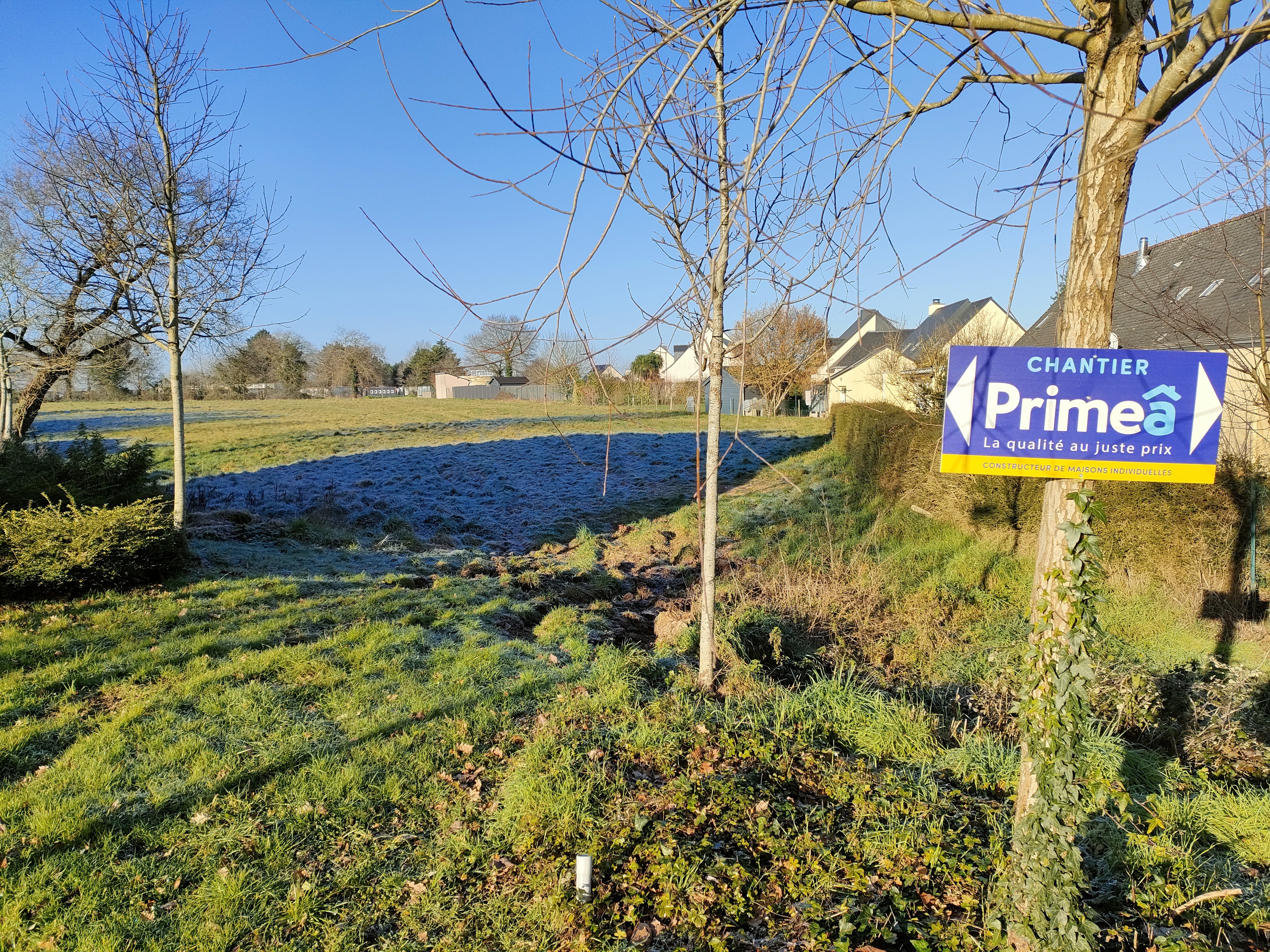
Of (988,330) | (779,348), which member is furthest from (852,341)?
(988,330)

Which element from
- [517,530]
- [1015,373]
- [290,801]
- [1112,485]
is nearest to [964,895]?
[1015,373]

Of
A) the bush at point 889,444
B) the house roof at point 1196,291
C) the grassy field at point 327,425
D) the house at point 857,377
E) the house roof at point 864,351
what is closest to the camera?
the house roof at point 1196,291

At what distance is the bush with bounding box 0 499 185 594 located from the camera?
231 inches

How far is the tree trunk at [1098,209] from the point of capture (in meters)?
2.08

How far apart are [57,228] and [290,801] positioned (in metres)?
8.87

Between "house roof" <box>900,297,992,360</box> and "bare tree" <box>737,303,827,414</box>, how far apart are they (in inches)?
687

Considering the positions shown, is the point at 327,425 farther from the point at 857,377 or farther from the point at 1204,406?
the point at 857,377

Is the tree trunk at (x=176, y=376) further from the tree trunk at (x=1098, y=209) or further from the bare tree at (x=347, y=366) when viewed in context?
the bare tree at (x=347, y=366)

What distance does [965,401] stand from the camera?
227 cm

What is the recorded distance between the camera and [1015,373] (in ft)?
7.29

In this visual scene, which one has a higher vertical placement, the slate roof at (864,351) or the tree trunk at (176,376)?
the slate roof at (864,351)

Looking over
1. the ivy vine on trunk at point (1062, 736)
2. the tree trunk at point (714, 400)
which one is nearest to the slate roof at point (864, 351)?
the tree trunk at point (714, 400)

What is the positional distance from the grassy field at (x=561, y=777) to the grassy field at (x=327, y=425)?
33.4ft

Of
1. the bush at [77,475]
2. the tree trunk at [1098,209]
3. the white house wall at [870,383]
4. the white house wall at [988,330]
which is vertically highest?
the white house wall at [988,330]
